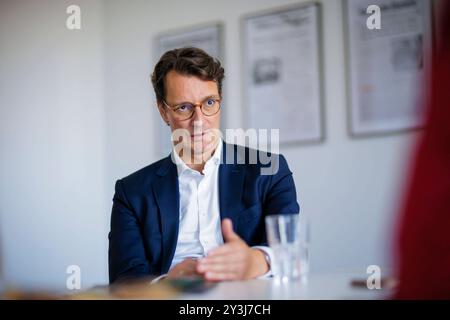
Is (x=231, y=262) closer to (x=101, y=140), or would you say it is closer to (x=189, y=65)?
(x=189, y=65)

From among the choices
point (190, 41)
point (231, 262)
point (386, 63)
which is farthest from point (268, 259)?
point (190, 41)

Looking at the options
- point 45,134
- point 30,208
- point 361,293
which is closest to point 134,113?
point 45,134

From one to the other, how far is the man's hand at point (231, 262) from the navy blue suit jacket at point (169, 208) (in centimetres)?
18

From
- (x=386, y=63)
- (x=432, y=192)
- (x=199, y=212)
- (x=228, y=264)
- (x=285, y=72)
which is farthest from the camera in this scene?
(x=285, y=72)

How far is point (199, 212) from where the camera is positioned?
1438 millimetres

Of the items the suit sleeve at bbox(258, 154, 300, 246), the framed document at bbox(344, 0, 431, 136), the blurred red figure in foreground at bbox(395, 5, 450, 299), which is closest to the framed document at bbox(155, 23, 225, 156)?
the framed document at bbox(344, 0, 431, 136)

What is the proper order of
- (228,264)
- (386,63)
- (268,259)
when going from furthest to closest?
(386,63) < (268,259) < (228,264)

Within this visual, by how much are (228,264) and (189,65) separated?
0.66 meters

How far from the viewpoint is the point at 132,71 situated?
215cm

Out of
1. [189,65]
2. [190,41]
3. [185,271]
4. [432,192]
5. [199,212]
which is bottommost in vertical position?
[185,271]

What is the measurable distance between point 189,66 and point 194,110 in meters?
0.13

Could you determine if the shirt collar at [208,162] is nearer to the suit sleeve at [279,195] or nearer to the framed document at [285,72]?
the suit sleeve at [279,195]

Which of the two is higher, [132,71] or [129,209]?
[132,71]
